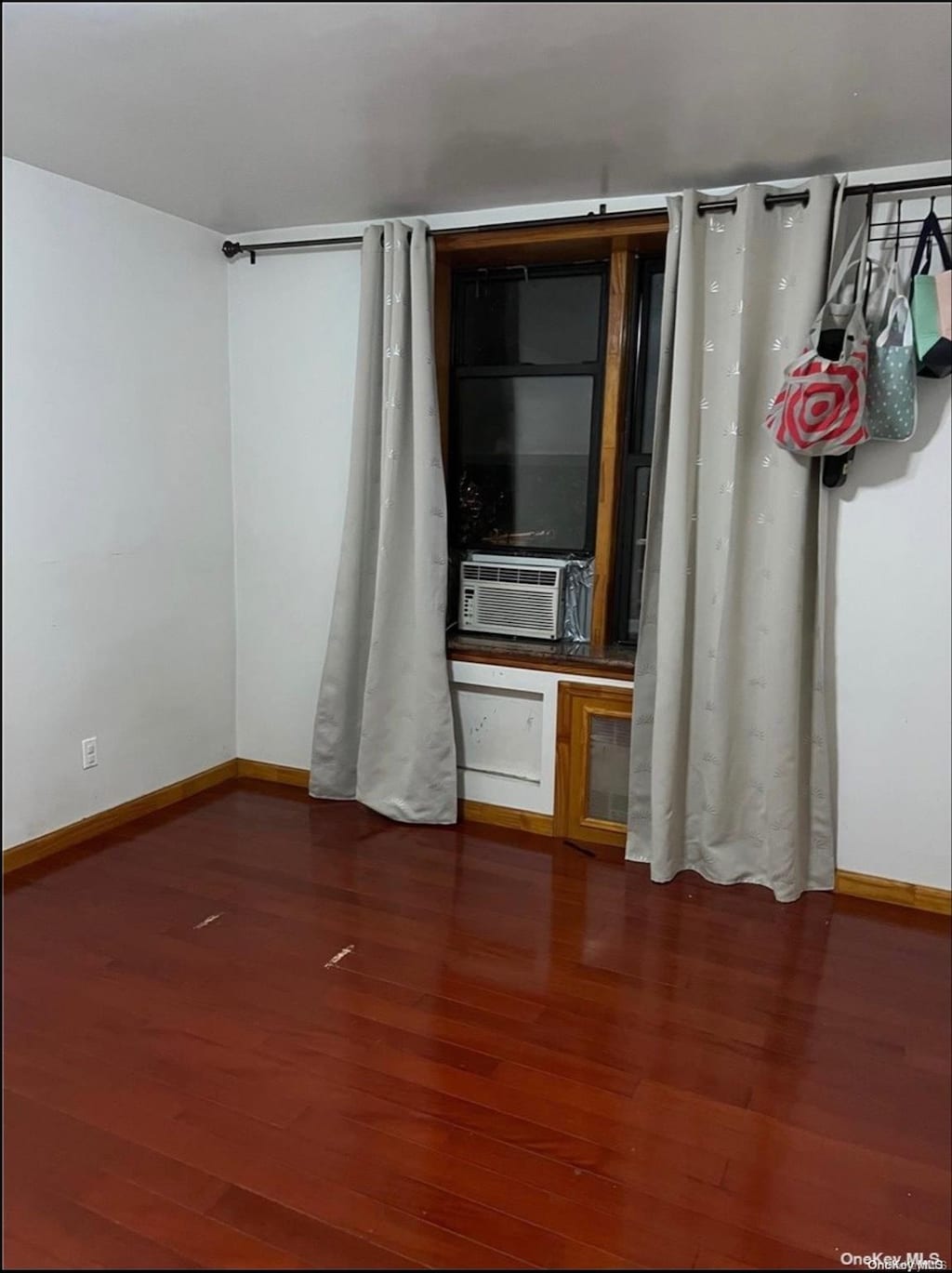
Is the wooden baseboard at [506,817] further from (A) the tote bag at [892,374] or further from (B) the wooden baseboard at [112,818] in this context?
(A) the tote bag at [892,374]

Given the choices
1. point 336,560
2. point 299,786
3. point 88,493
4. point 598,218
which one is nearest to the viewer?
point 88,493

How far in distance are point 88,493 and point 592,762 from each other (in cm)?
252

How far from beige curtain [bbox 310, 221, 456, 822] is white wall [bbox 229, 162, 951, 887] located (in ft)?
0.67

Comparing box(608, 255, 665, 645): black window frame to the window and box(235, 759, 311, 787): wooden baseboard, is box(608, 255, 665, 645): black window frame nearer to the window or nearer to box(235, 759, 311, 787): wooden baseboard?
the window

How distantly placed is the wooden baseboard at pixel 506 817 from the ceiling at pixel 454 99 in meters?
2.11

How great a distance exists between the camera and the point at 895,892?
278cm

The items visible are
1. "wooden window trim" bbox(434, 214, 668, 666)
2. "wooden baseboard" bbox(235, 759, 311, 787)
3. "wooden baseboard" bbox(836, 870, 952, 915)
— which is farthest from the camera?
"wooden baseboard" bbox(235, 759, 311, 787)

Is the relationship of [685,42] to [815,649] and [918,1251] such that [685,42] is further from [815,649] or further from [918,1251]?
[815,649]

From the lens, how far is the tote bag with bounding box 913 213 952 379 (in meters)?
2.26

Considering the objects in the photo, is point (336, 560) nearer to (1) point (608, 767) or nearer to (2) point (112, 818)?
(1) point (608, 767)

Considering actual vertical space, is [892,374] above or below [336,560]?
above

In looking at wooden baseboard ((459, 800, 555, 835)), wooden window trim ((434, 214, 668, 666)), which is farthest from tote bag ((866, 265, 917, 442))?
wooden baseboard ((459, 800, 555, 835))

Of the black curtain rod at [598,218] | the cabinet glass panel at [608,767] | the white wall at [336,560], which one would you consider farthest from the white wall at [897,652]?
the cabinet glass panel at [608,767]

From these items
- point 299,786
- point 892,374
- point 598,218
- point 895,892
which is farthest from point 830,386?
point 299,786
